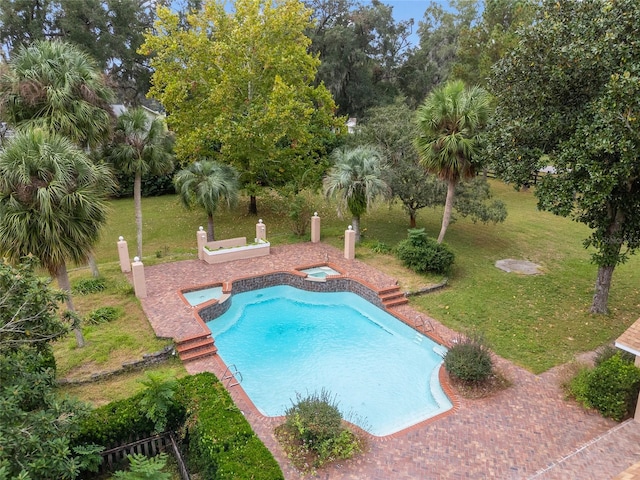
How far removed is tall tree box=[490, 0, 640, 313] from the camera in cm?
937

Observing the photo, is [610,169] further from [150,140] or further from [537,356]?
[150,140]

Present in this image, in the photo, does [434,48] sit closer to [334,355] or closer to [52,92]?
[52,92]

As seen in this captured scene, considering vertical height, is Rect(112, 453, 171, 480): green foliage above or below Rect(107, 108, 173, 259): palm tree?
below

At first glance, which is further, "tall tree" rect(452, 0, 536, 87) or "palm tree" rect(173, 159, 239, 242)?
"tall tree" rect(452, 0, 536, 87)

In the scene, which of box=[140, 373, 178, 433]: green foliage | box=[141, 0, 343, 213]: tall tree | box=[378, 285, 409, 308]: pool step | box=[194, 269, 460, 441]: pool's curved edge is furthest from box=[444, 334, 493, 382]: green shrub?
box=[141, 0, 343, 213]: tall tree

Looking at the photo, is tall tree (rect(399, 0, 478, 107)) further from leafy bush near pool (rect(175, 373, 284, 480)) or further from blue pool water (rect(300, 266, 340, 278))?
leafy bush near pool (rect(175, 373, 284, 480))

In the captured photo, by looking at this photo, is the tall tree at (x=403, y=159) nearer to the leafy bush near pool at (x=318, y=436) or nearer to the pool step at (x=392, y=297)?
the pool step at (x=392, y=297)

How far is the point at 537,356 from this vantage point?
11.1 meters

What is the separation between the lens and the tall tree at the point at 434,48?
39.0 metres

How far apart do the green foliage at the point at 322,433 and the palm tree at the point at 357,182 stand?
10.6 metres

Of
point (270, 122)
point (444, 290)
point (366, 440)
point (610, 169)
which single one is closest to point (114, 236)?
point (270, 122)

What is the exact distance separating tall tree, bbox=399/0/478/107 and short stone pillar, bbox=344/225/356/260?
27083mm

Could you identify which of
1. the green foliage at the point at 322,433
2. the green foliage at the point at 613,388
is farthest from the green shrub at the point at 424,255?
the green foliage at the point at 322,433

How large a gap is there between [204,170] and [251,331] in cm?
819
